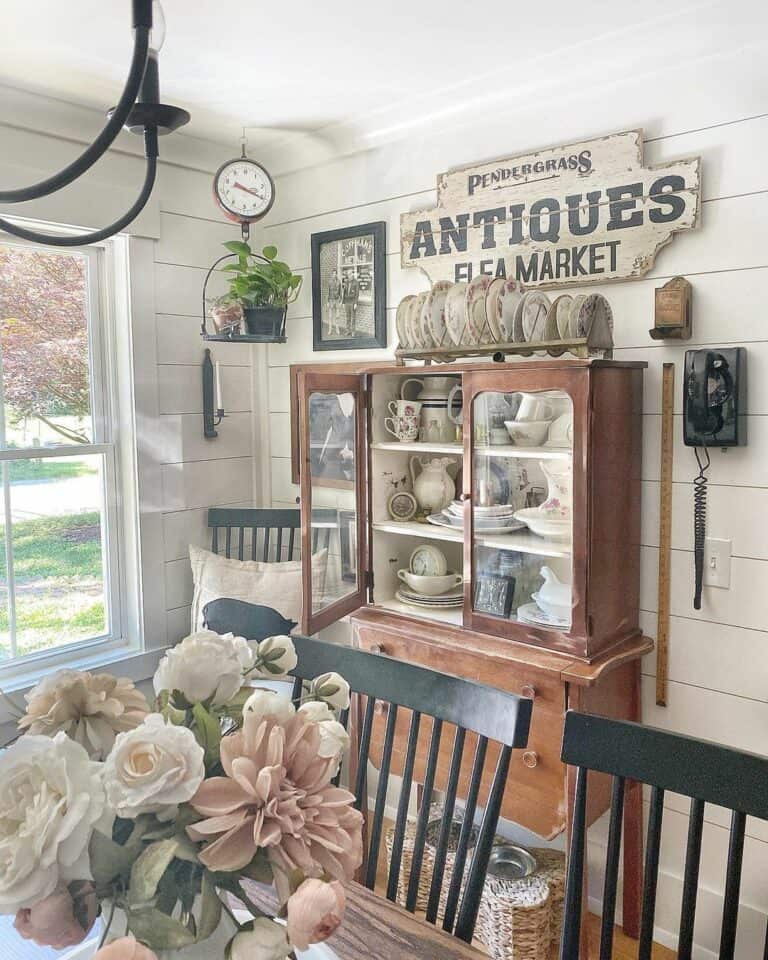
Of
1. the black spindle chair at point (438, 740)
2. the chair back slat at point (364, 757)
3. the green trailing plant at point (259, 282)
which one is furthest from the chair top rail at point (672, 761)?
the green trailing plant at point (259, 282)

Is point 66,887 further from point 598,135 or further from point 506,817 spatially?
point 598,135

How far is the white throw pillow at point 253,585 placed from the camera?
273cm

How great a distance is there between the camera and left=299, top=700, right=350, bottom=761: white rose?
2.72 ft

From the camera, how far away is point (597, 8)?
190 cm

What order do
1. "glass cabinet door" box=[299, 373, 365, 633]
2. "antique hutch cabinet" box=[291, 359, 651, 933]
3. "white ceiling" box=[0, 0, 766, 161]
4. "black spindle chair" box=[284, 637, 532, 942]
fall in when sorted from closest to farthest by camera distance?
"black spindle chair" box=[284, 637, 532, 942] < "white ceiling" box=[0, 0, 766, 161] < "antique hutch cabinet" box=[291, 359, 651, 933] < "glass cabinet door" box=[299, 373, 365, 633]

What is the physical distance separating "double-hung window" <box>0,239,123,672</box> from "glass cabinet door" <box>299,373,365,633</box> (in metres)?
0.84

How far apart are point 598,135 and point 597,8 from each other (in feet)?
1.19

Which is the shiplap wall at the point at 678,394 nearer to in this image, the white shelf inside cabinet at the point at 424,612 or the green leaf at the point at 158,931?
the white shelf inside cabinet at the point at 424,612

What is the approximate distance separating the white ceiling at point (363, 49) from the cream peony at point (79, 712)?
1.65 m

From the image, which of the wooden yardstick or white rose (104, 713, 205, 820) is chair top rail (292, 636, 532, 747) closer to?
white rose (104, 713, 205, 820)

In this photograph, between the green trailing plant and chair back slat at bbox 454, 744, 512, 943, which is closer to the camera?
chair back slat at bbox 454, 744, 512, 943

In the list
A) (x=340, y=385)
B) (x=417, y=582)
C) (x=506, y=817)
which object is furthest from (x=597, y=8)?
(x=506, y=817)

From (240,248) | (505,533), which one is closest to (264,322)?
(240,248)

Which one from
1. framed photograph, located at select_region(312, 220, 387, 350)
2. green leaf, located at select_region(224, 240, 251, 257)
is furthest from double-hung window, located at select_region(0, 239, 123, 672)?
framed photograph, located at select_region(312, 220, 387, 350)
